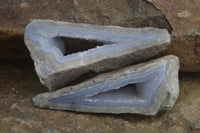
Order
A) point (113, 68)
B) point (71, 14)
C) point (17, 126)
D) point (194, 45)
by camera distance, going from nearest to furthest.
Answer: point (17, 126), point (113, 68), point (194, 45), point (71, 14)

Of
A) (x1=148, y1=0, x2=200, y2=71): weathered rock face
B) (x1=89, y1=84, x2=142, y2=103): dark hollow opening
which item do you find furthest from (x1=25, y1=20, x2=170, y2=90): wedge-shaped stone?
(x1=148, y1=0, x2=200, y2=71): weathered rock face

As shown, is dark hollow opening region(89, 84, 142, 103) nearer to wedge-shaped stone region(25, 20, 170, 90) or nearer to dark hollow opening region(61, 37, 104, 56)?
wedge-shaped stone region(25, 20, 170, 90)

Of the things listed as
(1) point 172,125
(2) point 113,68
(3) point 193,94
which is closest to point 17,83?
(2) point 113,68

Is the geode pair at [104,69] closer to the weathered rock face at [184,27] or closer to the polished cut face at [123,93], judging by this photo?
the polished cut face at [123,93]

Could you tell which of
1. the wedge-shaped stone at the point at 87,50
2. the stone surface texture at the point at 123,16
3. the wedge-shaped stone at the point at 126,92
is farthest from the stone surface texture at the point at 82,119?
the stone surface texture at the point at 123,16

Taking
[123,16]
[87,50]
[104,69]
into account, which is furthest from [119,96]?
[123,16]

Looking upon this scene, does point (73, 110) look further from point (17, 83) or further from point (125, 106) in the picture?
point (17, 83)
